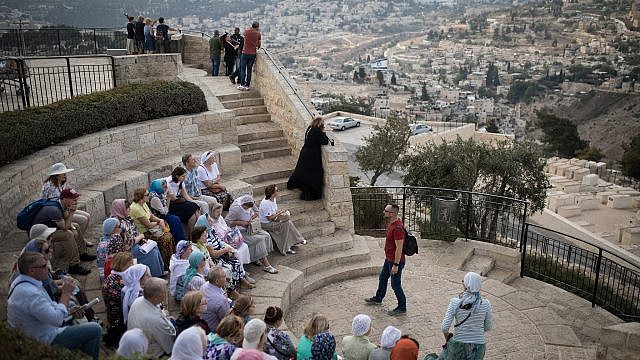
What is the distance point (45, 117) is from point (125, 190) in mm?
1736

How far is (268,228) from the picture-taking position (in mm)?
10031

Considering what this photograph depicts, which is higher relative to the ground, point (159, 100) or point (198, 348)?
point (159, 100)

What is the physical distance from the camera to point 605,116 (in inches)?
3780

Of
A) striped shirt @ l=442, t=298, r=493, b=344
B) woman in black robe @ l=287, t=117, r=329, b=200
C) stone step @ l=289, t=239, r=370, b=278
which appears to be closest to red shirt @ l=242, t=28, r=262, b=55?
woman in black robe @ l=287, t=117, r=329, b=200

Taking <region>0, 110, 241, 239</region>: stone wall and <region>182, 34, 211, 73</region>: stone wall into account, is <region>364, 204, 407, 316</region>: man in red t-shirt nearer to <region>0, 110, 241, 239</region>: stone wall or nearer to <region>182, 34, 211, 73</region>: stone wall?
<region>0, 110, 241, 239</region>: stone wall

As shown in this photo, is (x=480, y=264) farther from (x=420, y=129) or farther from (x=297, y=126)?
(x=420, y=129)

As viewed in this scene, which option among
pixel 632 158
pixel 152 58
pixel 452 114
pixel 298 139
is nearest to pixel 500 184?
pixel 298 139

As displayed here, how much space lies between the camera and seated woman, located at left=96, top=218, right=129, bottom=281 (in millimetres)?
7195

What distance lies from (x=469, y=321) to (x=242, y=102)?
966cm

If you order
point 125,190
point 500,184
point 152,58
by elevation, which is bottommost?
point 500,184

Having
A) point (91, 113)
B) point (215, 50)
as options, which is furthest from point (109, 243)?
point (215, 50)

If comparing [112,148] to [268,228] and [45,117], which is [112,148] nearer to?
[45,117]

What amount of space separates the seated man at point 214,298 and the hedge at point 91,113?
12.8 feet

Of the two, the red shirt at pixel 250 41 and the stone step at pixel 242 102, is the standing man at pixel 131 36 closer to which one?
the red shirt at pixel 250 41
